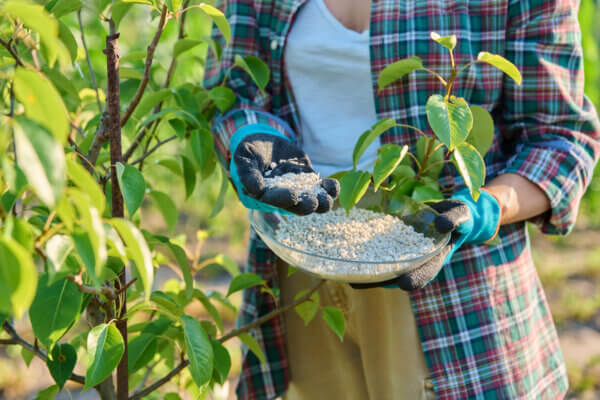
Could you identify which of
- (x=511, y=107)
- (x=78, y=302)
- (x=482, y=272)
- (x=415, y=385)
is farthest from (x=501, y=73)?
(x=78, y=302)

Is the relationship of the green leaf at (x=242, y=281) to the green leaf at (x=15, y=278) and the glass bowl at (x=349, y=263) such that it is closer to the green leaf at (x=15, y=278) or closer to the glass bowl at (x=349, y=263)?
the glass bowl at (x=349, y=263)

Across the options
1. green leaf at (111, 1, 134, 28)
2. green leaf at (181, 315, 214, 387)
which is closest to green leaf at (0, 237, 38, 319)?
green leaf at (181, 315, 214, 387)

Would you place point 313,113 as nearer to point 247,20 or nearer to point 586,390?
point 247,20

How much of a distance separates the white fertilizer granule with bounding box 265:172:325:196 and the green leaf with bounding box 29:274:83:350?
0.32 metres

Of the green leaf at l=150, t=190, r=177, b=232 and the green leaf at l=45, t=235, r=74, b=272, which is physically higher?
the green leaf at l=45, t=235, r=74, b=272

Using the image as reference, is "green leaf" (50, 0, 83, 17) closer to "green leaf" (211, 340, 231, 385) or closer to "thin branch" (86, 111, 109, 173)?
"thin branch" (86, 111, 109, 173)

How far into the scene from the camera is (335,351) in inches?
46.2

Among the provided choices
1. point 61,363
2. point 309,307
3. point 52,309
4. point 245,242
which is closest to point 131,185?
point 52,309

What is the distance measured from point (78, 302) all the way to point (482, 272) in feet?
2.28

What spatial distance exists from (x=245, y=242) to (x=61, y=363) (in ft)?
7.83

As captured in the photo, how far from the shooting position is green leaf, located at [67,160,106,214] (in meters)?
0.45

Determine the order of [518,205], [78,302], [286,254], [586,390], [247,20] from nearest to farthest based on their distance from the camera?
[78,302], [286,254], [518,205], [247,20], [586,390]

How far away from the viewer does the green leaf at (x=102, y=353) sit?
648mm

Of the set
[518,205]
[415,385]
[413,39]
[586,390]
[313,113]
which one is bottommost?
[586,390]
